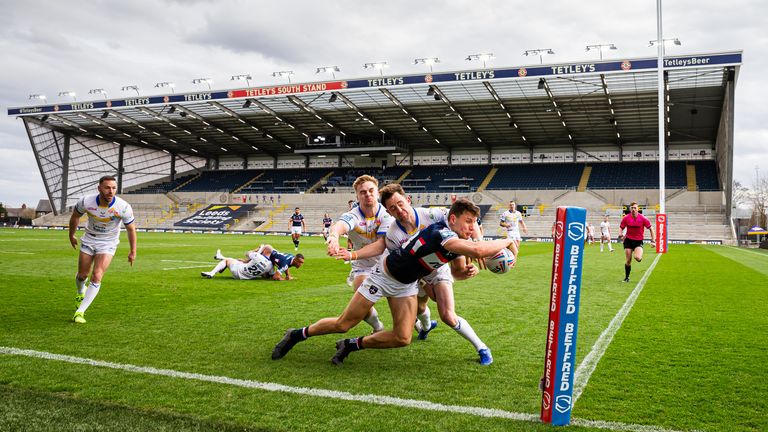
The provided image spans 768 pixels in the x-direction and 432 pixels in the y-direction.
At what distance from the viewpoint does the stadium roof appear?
121 ft

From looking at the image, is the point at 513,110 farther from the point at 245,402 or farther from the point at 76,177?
the point at 76,177

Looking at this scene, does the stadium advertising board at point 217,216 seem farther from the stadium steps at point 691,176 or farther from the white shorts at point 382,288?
the white shorts at point 382,288

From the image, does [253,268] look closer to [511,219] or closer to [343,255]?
[343,255]

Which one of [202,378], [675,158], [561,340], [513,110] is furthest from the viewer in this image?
[675,158]

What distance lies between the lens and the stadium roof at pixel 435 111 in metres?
36.8

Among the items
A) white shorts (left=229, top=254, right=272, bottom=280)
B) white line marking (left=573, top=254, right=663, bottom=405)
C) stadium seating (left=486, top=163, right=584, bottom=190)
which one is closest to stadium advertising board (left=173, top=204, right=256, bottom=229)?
stadium seating (left=486, top=163, right=584, bottom=190)

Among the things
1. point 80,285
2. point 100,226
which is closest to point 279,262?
point 80,285

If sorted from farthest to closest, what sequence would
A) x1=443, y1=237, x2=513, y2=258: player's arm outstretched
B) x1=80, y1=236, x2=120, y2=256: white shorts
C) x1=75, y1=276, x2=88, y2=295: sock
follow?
x1=75, y1=276, x2=88, y2=295: sock
x1=80, y1=236, x2=120, y2=256: white shorts
x1=443, y1=237, x2=513, y2=258: player's arm outstretched

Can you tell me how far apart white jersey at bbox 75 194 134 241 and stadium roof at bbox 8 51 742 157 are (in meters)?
32.3

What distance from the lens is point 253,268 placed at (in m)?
12.3

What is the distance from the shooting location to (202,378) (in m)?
4.63

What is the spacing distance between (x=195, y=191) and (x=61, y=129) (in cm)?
1487

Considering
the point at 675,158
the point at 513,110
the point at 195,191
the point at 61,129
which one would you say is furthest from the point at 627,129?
the point at 61,129

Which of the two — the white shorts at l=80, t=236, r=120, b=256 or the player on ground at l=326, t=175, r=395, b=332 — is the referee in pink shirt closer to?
the player on ground at l=326, t=175, r=395, b=332
